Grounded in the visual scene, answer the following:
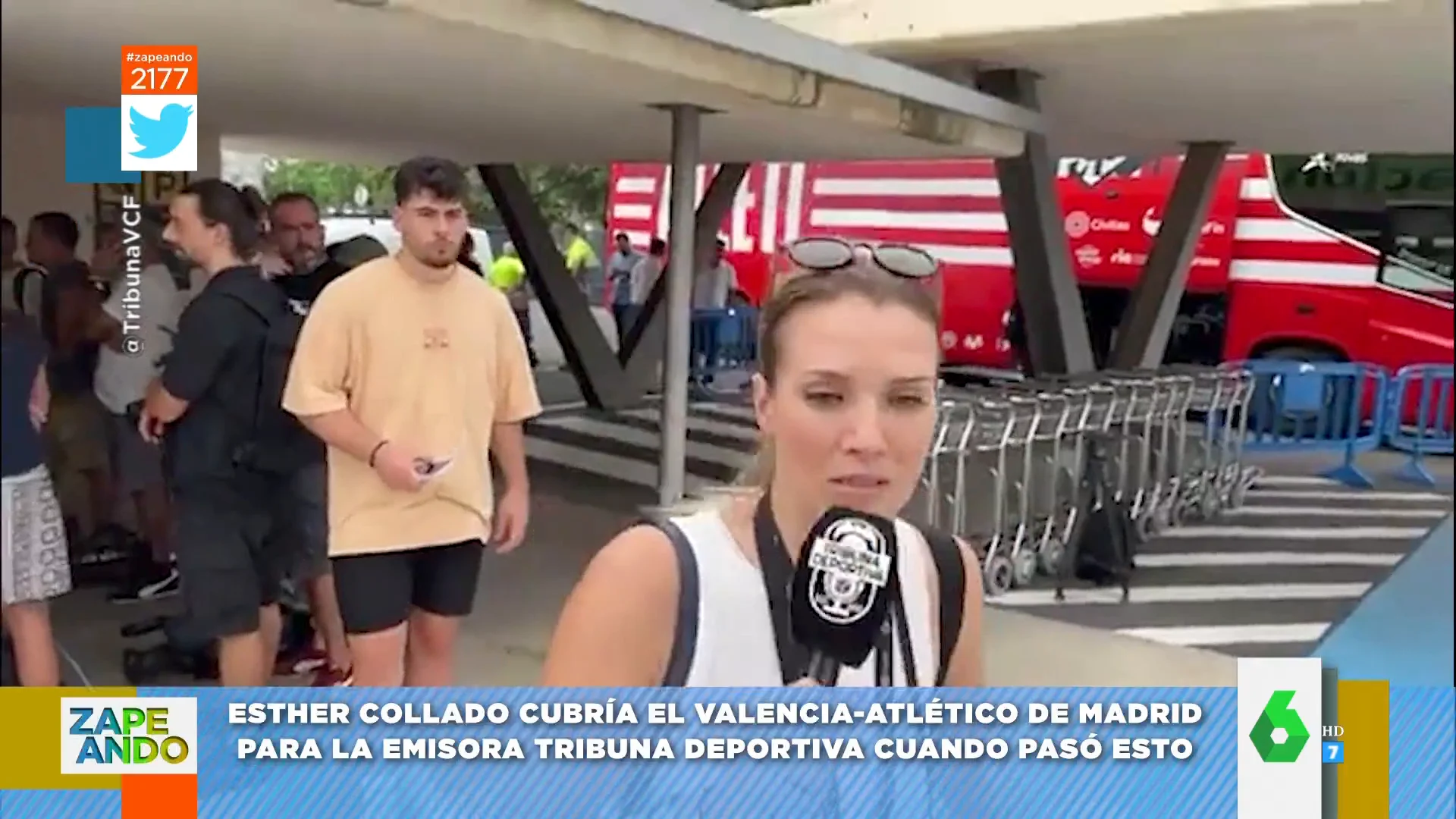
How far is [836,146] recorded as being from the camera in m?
2.53

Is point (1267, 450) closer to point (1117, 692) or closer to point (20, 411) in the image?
point (1117, 692)

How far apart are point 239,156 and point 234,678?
2.72ft

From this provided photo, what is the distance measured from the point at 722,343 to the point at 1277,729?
3.21 ft

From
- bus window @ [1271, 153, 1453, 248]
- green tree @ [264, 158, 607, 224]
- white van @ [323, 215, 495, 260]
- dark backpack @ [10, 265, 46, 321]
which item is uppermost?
bus window @ [1271, 153, 1453, 248]

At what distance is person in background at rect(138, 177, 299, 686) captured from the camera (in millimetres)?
1599

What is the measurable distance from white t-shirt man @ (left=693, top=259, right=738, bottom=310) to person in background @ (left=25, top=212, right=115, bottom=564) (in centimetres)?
87

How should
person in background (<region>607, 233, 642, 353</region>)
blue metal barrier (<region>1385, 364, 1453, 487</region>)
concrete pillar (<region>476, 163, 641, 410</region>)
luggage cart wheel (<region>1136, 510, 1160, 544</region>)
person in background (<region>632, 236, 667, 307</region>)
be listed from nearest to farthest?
concrete pillar (<region>476, 163, 641, 410</region>) → person in background (<region>632, 236, 667, 307</region>) → person in background (<region>607, 233, 642, 353</region>) → luggage cart wheel (<region>1136, 510, 1160, 544</region>) → blue metal barrier (<region>1385, 364, 1453, 487</region>)

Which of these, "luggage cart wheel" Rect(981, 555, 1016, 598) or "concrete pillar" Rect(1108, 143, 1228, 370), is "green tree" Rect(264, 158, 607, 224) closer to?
"luggage cart wheel" Rect(981, 555, 1016, 598)

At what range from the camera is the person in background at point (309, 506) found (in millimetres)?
1668

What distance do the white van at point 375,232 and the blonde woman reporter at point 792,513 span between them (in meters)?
0.76

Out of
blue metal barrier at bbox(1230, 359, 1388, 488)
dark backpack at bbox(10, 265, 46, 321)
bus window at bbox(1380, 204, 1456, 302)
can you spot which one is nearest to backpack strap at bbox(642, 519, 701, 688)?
dark backpack at bbox(10, 265, 46, 321)

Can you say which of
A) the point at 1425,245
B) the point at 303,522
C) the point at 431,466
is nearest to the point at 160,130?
the point at 431,466

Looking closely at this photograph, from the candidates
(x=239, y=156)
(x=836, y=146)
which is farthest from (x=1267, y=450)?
(x=239, y=156)

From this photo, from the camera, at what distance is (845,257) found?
102cm
